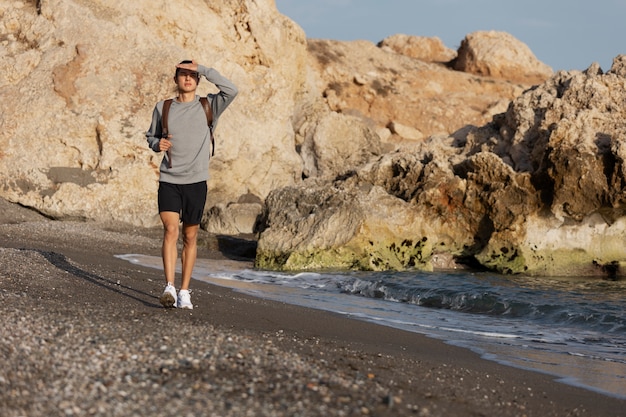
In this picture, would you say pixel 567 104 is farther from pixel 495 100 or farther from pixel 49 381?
pixel 495 100

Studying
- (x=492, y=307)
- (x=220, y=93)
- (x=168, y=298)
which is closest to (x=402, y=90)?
(x=492, y=307)

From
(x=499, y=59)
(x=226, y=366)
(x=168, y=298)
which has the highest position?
(x=499, y=59)

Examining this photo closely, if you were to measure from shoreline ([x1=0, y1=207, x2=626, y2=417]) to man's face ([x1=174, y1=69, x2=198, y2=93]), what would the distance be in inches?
68.9

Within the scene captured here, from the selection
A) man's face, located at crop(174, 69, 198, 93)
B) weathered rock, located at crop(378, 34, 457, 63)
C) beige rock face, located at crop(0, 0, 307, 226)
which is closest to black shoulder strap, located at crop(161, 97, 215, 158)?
man's face, located at crop(174, 69, 198, 93)

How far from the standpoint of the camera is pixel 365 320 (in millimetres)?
7414

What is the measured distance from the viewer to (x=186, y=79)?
6105 mm

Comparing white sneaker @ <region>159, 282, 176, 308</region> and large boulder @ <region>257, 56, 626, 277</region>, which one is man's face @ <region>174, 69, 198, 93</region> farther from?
large boulder @ <region>257, 56, 626, 277</region>

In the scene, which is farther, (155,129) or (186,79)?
(155,129)

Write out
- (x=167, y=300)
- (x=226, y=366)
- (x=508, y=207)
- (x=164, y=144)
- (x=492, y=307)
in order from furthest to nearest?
(x=508, y=207) → (x=492, y=307) → (x=164, y=144) → (x=167, y=300) → (x=226, y=366)

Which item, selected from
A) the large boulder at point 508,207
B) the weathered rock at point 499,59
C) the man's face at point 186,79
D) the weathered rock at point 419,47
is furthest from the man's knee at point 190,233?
the weathered rock at point 419,47

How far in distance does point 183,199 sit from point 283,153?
41.2 ft

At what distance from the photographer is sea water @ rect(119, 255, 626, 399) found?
6.00 m

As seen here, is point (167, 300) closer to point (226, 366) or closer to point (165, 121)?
point (165, 121)

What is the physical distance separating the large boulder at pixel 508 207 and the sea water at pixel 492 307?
0.59m
